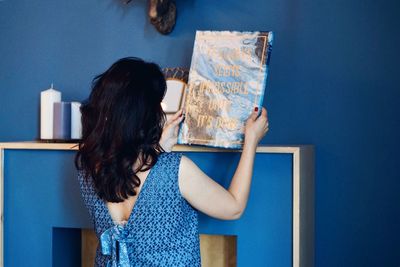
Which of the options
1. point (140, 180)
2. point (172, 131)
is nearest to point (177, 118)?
point (172, 131)

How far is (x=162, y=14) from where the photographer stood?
1.88 m

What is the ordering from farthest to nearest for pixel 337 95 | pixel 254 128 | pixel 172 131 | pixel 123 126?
1. pixel 337 95
2. pixel 172 131
3. pixel 254 128
4. pixel 123 126

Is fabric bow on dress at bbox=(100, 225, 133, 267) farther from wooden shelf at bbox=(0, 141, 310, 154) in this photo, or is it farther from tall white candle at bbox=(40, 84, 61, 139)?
tall white candle at bbox=(40, 84, 61, 139)

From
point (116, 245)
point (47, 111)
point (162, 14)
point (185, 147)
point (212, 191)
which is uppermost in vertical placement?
point (162, 14)

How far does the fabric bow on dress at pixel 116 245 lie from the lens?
1.33 m

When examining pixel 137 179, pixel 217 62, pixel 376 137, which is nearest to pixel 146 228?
Result: pixel 137 179

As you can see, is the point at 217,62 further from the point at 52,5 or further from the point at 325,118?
the point at 52,5

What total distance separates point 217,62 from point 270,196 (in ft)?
1.42

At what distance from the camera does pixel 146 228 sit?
4.33 feet

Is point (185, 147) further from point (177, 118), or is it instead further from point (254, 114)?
point (254, 114)

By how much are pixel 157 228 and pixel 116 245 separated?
0.12 m

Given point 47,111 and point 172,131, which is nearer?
point 172,131

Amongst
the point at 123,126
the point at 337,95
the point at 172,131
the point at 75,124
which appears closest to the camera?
the point at 123,126

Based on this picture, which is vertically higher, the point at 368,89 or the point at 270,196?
the point at 368,89
